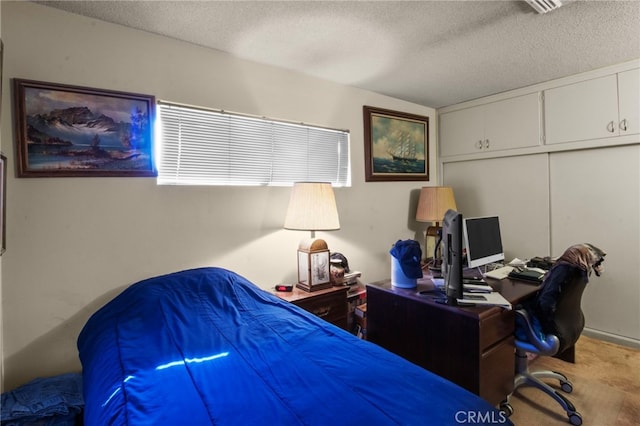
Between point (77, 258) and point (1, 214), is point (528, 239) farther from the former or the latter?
point (1, 214)

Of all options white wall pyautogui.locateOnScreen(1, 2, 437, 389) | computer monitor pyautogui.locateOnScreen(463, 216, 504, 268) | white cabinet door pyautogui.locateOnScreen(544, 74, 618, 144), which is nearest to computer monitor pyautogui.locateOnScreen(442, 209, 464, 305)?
computer monitor pyautogui.locateOnScreen(463, 216, 504, 268)

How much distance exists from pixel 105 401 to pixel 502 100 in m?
3.94

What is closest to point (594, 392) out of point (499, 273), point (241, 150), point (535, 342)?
point (535, 342)

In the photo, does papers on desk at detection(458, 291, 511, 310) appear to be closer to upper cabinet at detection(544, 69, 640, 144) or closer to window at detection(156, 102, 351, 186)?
window at detection(156, 102, 351, 186)

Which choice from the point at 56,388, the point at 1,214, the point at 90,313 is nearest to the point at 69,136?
the point at 1,214

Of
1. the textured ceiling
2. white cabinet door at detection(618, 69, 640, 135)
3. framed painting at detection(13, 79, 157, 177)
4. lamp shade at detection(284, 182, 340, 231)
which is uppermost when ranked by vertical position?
the textured ceiling

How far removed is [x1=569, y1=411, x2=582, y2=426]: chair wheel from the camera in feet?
5.92

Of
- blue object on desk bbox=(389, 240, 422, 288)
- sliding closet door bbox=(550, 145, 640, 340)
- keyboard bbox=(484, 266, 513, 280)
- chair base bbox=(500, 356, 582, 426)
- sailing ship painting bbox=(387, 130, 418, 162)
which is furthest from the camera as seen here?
sailing ship painting bbox=(387, 130, 418, 162)

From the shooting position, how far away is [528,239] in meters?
3.25

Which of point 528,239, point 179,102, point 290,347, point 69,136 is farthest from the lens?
point 528,239

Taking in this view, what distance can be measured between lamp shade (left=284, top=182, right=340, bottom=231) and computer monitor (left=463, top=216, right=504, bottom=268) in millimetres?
989

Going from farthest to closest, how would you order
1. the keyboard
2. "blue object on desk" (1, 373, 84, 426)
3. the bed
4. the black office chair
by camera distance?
A: the keyboard, the black office chair, "blue object on desk" (1, 373, 84, 426), the bed

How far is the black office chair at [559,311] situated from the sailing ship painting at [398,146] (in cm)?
182

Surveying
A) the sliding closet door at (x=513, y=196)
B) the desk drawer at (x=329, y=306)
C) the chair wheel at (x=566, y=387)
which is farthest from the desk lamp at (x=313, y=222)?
the sliding closet door at (x=513, y=196)
